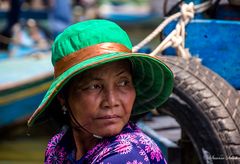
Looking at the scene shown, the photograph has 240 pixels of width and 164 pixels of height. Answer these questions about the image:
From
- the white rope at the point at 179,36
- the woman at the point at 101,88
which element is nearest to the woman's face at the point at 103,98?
the woman at the point at 101,88

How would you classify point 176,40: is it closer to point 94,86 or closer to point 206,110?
point 206,110

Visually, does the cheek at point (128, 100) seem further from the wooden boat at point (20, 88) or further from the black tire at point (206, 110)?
the wooden boat at point (20, 88)

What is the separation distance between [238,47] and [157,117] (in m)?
1.26

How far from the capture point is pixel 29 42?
8.05 m

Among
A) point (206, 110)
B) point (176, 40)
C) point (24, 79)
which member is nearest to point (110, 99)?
A: point (206, 110)

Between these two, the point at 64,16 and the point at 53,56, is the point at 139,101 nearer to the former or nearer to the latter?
the point at 53,56

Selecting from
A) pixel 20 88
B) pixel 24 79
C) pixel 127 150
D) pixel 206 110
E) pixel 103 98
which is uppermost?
pixel 103 98

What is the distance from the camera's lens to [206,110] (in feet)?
6.75

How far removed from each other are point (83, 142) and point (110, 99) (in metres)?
0.22

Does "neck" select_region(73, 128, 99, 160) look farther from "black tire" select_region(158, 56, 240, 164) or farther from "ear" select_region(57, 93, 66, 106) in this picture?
"black tire" select_region(158, 56, 240, 164)

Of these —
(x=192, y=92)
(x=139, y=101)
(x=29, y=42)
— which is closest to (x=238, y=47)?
(x=192, y=92)

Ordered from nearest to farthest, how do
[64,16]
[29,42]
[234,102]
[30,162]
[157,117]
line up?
[234,102]
[157,117]
[30,162]
[29,42]
[64,16]

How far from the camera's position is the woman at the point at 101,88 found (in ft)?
4.58

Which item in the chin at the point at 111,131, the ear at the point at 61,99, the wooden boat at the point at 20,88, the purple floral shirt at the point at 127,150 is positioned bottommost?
the wooden boat at the point at 20,88
